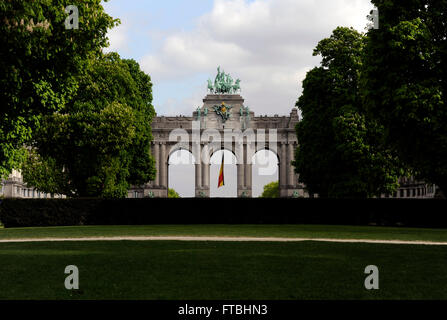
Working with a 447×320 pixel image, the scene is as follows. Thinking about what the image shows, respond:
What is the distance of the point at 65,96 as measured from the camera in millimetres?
23359

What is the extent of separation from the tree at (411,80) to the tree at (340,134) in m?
10.2

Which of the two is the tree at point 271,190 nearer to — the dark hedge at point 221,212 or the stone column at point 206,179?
the stone column at point 206,179

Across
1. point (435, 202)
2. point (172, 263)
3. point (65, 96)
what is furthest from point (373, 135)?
point (172, 263)

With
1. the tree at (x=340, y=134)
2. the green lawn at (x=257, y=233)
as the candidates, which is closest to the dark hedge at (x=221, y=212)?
the tree at (x=340, y=134)

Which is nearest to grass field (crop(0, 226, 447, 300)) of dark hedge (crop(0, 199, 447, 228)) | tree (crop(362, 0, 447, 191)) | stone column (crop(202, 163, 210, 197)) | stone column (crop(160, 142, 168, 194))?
tree (crop(362, 0, 447, 191))

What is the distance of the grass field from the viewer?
10.2m

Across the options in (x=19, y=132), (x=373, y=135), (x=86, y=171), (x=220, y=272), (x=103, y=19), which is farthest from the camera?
(x=86, y=171)

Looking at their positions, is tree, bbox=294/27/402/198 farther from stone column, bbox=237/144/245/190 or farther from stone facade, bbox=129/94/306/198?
stone facade, bbox=129/94/306/198

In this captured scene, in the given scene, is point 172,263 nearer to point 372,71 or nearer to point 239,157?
point 372,71

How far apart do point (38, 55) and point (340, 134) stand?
1014 inches

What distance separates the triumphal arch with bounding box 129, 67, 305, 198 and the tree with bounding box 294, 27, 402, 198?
4920 cm

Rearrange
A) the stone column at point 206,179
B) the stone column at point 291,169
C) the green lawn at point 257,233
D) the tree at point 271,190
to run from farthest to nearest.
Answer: the tree at point 271,190 < the stone column at point 291,169 < the stone column at point 206,179 < the green lawn at point 257,233

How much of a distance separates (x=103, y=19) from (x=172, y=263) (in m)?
10.6

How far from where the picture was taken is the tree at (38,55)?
53.7 ft
